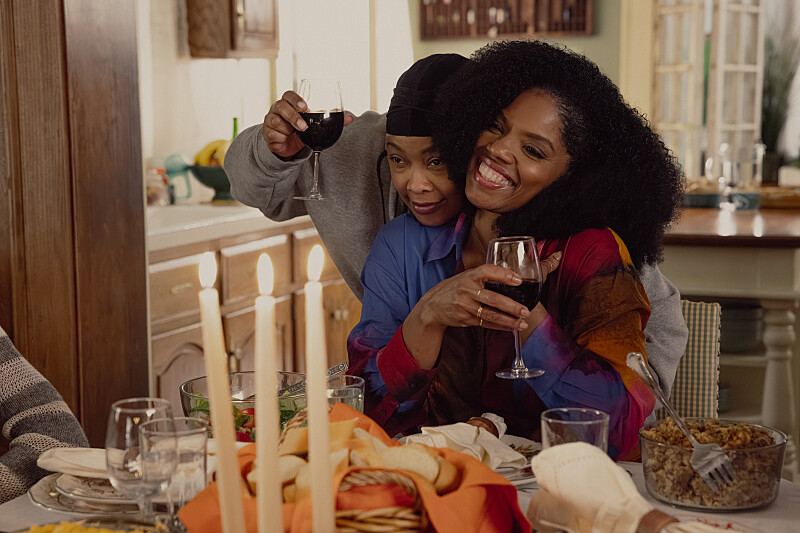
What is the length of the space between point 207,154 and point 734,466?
307 centimetres

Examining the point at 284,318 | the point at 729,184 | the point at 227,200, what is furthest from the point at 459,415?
the point at 729,184

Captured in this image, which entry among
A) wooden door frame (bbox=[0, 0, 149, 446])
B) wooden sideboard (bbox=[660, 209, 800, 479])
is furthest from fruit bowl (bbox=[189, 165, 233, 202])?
wooden sideboard (bbox=[660, 209, 800, 479])

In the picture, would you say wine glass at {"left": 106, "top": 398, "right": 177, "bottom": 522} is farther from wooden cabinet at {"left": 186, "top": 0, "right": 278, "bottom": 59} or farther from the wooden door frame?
wooden cabinet at {"left": 186, "top": 0, "right": 278, "bottom": 59}

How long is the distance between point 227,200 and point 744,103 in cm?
307

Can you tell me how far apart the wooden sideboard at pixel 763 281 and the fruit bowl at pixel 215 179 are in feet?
5.52

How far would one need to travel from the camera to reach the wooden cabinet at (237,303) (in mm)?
2805

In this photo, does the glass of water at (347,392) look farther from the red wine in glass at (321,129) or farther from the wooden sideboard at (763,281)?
the wooden sideboard at (763,281)

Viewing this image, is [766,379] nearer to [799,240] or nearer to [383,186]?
[799,240]

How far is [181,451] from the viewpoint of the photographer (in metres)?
0.82

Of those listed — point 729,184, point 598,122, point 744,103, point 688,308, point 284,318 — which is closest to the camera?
point 598,122

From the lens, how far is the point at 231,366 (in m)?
3.15

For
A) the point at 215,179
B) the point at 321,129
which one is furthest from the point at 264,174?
the point at 215,179

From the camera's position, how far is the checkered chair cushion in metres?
1.79

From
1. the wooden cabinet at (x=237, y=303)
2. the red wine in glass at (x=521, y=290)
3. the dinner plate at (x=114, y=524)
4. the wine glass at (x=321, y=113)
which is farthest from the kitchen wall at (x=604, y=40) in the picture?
the dinner plate at (x=114, y=524)
